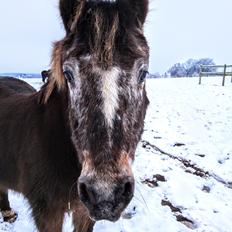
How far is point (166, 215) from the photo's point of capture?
4.33 m

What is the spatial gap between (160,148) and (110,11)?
540 cm

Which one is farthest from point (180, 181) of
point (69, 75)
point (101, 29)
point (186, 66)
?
point (186, 66)

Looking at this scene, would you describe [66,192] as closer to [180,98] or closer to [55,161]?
[55,161]

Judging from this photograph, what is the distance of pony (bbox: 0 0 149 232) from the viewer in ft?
6.36

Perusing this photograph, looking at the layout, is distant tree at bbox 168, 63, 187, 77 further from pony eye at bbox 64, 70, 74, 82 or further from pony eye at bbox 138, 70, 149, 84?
pony eye at bbox 64, 70, 74, 82

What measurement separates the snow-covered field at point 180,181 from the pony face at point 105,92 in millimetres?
1474

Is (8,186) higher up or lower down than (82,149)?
lower down

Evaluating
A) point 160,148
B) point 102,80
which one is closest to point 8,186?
point 102,80

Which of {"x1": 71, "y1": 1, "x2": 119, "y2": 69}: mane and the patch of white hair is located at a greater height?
{"x1": 71, "y1": 1, "x2": 119, "y2": 69}: mane

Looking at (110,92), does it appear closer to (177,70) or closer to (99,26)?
(99,26)

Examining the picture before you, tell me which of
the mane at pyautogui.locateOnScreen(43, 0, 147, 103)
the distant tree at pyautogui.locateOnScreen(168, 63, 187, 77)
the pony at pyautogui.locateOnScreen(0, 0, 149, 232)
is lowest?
the distant tree at pyautogui.locateOnScreen(168, 63, 187, 77)

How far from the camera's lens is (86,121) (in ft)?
6.88

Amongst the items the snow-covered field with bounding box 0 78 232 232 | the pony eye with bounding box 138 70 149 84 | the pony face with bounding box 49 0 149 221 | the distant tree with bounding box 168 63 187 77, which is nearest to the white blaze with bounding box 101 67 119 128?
the pony face with bounding box 49 0 149 221

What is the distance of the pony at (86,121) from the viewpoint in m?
1.94
